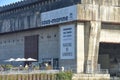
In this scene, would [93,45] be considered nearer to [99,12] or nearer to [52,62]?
[99,12]

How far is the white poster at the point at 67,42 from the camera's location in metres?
92.2

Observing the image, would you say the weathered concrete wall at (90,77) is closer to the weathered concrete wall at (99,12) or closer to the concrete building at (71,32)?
the concrete building at (71,32)

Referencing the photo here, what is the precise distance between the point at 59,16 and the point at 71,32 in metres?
5.58

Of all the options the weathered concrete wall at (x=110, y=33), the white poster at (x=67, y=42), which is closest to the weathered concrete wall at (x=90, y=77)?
the white poster at (x=67, y=42)

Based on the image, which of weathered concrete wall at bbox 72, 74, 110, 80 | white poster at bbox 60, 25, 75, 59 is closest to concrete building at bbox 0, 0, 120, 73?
white poster at bbox 60, 25, 75, 59

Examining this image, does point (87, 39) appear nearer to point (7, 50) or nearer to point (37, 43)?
point (37, 43)

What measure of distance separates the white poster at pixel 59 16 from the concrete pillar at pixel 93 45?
14.0 feet

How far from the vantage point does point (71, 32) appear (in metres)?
93.1

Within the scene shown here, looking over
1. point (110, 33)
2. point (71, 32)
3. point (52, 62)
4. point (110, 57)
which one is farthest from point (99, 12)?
point (110, 57)

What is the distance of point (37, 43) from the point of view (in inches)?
4215

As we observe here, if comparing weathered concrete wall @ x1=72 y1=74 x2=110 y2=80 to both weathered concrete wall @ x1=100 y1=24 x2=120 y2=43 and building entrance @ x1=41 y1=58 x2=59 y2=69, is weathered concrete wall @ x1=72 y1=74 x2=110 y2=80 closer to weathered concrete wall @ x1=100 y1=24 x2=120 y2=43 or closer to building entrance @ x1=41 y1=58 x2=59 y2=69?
weathered concrete wall @ x1=100 y1=24 x2=120 y2=43

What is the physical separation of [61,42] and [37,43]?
1251cm

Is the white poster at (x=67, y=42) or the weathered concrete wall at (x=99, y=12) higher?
the weathered concrete wall at (x=99, y=12)

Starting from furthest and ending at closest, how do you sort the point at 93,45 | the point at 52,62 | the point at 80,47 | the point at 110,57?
the point at 110,57 → the point at 52,62 → the point at 93,45 → the point at 80,47
